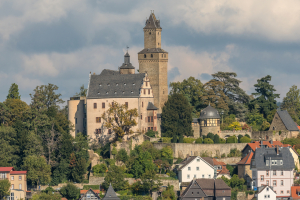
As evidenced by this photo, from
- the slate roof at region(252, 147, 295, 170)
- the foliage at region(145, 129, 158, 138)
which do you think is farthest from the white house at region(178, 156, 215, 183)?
the foliage at region(145, 129, 158, 138)

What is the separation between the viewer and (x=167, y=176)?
86.4 m

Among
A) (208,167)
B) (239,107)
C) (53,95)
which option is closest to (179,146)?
(208,167)

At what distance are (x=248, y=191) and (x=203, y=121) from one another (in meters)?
13.4

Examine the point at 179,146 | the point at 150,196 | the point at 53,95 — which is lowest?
the point at 150,196

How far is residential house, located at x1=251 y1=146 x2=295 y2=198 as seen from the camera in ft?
284

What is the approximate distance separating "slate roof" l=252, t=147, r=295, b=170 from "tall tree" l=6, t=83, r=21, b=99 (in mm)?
37983

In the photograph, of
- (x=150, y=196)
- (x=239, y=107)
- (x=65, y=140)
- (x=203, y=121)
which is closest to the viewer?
(x=150, y=196)

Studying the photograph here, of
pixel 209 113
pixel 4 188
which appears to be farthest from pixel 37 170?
pixel 209 113

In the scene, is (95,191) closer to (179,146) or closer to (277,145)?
(179,146)

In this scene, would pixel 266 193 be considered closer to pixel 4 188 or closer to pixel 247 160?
pixel 247 160

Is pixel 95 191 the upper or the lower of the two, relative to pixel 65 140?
lower

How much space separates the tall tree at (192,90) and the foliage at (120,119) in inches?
555

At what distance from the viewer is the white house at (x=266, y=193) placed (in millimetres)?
84312

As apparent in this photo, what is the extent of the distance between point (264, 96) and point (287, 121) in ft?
33.3
